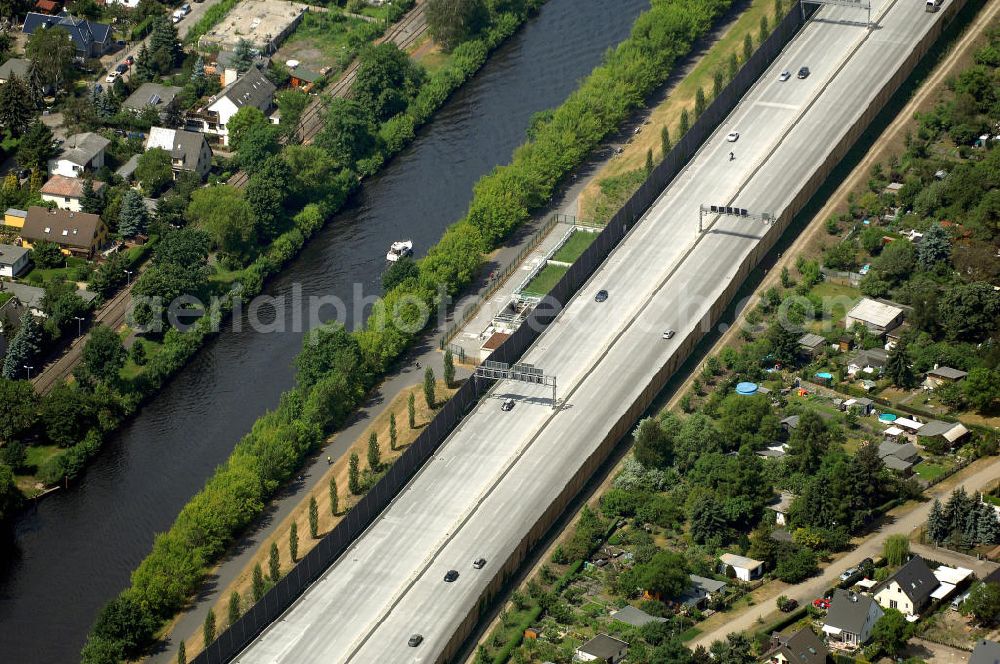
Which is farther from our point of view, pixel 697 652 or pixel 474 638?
pixel 474 638

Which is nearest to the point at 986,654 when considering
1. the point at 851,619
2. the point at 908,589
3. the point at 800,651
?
the point at 908,589

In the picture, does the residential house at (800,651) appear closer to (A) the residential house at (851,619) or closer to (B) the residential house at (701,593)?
(A) the residential house at (851,619)

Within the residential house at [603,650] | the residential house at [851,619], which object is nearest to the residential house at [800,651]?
the residential house at [851,619]

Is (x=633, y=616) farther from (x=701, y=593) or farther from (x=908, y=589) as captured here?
(x=908, y=589)

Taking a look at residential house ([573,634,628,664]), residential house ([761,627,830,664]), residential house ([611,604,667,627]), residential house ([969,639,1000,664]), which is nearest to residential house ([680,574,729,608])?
residential house ([611,604,667,627])

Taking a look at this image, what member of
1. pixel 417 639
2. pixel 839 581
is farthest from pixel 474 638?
pixel 839 581

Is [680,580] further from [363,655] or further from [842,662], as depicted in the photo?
[363,655]

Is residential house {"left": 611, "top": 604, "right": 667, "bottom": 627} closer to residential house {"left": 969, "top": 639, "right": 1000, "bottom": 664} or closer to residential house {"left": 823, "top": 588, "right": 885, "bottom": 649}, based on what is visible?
residential house {"left": 823, "top": 588, "right": 885, "bottom": 649}
